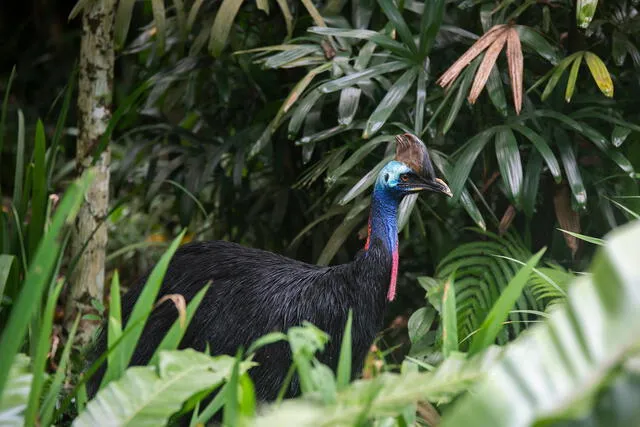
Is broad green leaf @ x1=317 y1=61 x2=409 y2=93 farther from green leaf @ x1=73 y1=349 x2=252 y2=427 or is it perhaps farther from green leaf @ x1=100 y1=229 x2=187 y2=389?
green leaf @ x1=73 y1=349 x2=252 y2=427

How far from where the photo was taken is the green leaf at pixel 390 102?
9.76 feet

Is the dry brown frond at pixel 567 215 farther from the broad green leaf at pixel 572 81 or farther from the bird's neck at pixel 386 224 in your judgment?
the bird's neck at pixel 386 224

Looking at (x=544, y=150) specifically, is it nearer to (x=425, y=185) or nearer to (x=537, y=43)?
(x=537, y=43)

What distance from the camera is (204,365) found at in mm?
1666

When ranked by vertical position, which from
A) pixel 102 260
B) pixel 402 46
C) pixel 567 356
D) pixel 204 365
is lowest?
pixel 102 260

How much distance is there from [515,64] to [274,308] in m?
1.01

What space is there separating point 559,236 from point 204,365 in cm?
205

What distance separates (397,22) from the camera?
3.10 meters

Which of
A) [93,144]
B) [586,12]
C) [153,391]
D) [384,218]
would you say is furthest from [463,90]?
[153,391]

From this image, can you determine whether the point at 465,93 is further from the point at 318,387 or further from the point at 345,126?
the point at 318,387

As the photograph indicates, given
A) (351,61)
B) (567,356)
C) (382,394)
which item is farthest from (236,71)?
(567,356)

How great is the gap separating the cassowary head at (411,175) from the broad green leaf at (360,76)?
47cm

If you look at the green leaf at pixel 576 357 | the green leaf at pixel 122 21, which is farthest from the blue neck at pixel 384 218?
the green leaf at pixel 576 357

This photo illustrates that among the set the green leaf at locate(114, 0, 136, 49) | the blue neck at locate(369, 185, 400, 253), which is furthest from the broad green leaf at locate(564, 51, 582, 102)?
the green leaf at locate(114, 0, 136, 49)
